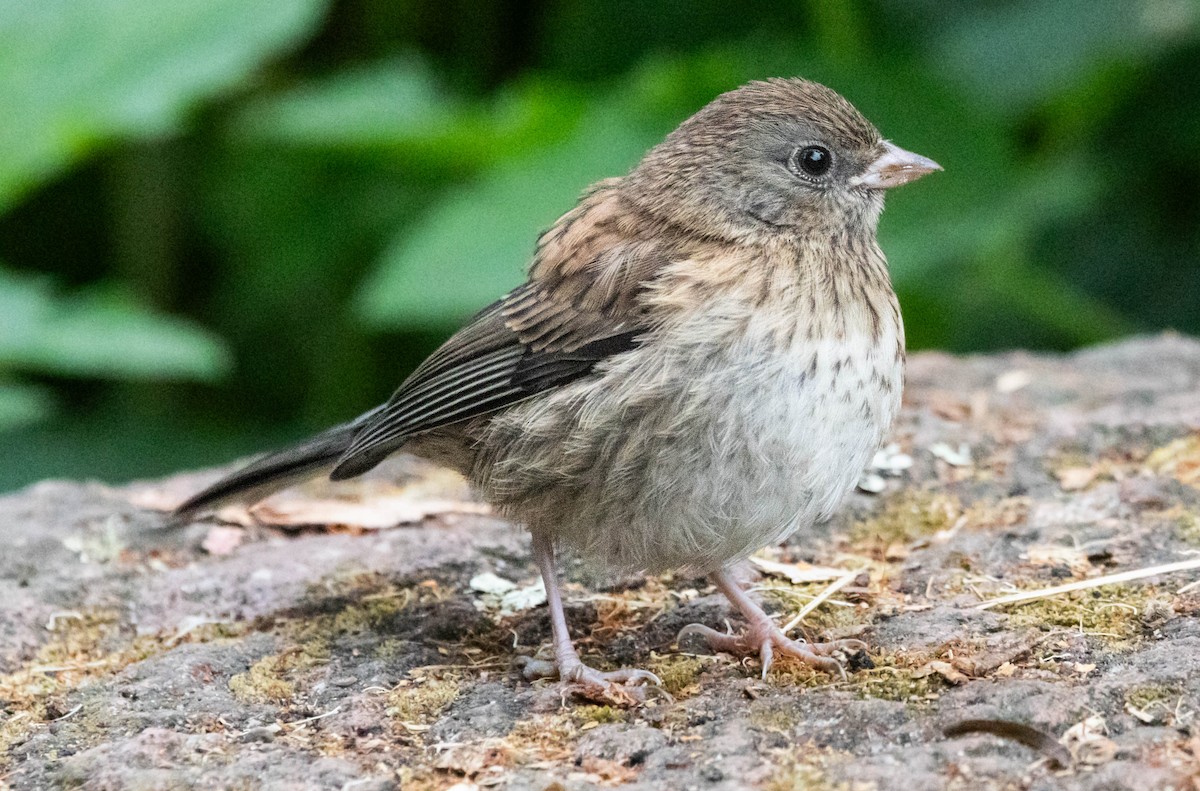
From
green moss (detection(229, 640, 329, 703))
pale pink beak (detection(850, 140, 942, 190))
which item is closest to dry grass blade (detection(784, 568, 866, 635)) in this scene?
pale pink beak (detection(850, 140, 942, 190))

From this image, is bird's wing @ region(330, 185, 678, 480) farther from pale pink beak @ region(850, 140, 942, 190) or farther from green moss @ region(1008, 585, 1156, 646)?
green moss @ region(1008, 585, 1156, 646)

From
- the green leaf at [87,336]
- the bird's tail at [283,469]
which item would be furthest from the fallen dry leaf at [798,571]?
the green leaf at [87,336]

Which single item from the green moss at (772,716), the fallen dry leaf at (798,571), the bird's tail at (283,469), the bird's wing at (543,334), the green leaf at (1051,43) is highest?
the green leaf at (1051,43)

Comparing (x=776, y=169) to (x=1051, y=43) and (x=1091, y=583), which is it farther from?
(x=1051, y=43)

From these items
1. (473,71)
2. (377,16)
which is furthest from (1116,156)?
(377,16)

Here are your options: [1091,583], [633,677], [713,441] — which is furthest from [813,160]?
[633,677]

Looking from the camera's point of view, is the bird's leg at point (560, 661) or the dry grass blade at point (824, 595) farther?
the dry grass blade at point (824, 595)

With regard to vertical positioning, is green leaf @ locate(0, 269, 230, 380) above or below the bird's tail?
above

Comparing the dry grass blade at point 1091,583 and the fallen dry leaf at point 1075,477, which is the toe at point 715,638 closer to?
the dry grass blade at point 1091,583
